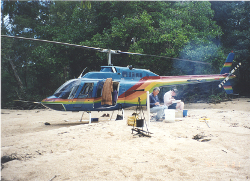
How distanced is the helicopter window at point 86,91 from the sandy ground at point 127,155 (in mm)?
2385

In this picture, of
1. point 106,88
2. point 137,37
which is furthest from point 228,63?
point 137,37

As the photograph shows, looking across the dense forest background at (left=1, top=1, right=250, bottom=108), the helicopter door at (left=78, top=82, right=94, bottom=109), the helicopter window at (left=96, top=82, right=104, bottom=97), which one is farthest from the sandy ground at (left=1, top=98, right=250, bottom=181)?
the dense forest background at (left=1, top=1, right=250, bottom=108)

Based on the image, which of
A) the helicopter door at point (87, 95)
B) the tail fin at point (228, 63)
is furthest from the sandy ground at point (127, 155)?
the tail fin at point (228, 63)

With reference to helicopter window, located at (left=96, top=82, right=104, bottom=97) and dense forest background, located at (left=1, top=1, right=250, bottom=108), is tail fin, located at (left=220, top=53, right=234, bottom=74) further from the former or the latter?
helicopter window, located at (left=96, top=82, right=104, bottom=97)

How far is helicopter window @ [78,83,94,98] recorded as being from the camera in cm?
752

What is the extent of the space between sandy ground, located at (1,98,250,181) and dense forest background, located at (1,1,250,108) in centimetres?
830

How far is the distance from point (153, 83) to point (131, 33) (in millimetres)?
6080

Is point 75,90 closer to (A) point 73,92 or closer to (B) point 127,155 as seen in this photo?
(A) point 73,92

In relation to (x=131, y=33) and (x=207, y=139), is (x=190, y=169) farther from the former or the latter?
(x=131, y=33)

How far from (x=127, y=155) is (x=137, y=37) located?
11.6 meters

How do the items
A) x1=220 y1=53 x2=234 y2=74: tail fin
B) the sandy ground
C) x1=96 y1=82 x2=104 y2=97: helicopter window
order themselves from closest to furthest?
the sandy ground < x1=96 y1=82 x2=104 y2=97: helicopter window < x1=220 y1=53 x2=234 y2=74: tail fin

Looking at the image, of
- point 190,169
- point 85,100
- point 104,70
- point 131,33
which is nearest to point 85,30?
point 131,33

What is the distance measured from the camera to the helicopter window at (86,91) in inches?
296

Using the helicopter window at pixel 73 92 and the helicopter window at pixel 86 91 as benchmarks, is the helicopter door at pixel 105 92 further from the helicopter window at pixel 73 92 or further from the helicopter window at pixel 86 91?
the helicopter window at pixel 73 92
